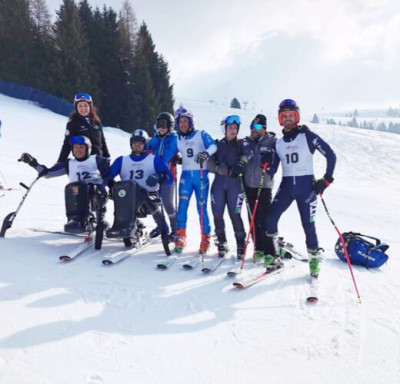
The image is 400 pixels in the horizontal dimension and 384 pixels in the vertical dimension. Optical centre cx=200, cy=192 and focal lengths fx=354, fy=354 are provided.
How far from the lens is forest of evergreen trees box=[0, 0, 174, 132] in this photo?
31.1 m

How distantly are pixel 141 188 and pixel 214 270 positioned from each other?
1660mm

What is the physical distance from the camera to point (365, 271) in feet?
17.7

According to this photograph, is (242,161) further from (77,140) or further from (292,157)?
(77,140)

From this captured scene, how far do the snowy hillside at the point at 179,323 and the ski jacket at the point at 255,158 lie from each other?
135 cm


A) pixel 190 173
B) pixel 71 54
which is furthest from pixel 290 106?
pixel 71 54

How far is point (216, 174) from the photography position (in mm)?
5539

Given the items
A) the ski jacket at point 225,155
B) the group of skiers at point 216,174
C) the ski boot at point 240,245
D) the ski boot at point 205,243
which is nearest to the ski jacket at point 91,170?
the group of skiers at point 216,174

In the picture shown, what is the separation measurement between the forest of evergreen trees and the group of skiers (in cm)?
2653

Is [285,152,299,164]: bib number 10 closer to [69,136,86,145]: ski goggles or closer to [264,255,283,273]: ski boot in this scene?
[264,255,283,273]: ski boot

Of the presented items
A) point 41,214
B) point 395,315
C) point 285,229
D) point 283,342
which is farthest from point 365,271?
point 41,214

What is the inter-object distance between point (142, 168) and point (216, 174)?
Result: 125 cm

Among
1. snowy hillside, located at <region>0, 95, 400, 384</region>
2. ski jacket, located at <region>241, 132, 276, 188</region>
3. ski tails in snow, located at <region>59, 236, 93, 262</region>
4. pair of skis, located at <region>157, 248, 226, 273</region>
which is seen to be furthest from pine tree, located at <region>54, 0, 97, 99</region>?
pair of skis, located at <region>157, 248, 226, 273</region>

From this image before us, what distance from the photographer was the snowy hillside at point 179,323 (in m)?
2.79

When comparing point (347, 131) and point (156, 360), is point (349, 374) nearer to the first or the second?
point (156, 360)
